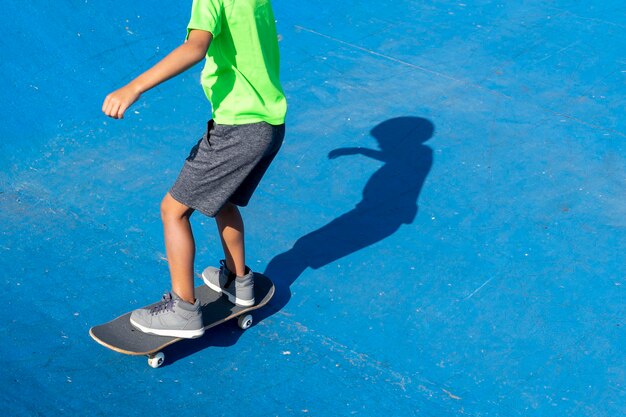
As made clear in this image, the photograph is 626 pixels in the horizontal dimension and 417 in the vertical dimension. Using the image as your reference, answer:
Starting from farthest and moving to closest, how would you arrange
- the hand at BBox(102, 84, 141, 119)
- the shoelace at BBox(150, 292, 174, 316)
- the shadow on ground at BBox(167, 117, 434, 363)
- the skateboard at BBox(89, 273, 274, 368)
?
1. the shadow on ground at BBox(167, 117, 434, 363)
2. the shoelace at BBox(150, 292, 174, 316)
3. the skateboard at BBox(89, 273, 274, 368)
4. the hand at BBox(102, 84, 141, 119)

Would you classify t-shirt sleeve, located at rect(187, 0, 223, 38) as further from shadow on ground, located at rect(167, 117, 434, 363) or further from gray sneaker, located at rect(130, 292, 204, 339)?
shadow on ground, located at rect(167, 117, 434, 363)

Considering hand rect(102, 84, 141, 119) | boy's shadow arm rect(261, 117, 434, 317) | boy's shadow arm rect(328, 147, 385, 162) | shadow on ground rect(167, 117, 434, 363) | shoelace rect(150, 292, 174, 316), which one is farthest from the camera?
boy's shadow arm rect(328, 147, 385, 162)

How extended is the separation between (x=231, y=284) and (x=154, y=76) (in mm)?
1325

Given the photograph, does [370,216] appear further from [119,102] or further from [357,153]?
[119,102]

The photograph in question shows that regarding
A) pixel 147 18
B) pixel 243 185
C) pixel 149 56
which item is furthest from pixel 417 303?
pixel 147 18

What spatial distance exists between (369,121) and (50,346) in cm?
279

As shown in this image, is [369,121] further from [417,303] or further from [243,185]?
[243,185]

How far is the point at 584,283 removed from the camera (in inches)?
168

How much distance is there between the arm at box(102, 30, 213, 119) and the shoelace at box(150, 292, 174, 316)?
3.41ft

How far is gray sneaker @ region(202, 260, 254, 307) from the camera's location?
12.7 feet

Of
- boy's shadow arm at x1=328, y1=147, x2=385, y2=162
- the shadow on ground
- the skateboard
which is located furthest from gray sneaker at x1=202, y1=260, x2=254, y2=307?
boy's shadow arm at x1=328, y1=147, x2=385, y2=162

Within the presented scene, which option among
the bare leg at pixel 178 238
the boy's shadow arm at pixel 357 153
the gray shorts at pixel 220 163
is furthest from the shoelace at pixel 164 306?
the boy's shadow arm at pixel 357 153

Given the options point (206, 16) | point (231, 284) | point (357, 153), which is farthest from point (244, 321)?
point (357, 153)

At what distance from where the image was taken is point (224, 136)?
3.43m
